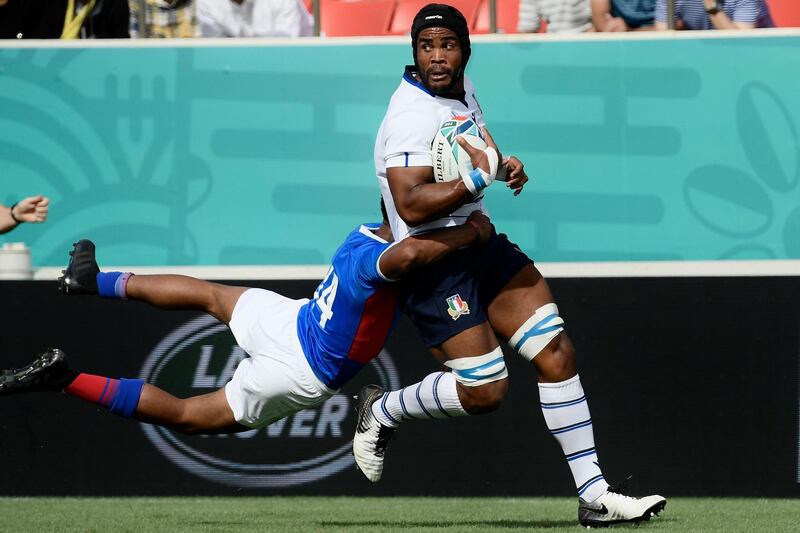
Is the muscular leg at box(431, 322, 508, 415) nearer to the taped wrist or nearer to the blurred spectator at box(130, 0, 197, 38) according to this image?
the taped wrist

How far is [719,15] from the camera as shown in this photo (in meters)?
10.5

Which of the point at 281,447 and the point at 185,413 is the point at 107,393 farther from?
the point at 281,447

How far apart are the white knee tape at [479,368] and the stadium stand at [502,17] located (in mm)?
4815

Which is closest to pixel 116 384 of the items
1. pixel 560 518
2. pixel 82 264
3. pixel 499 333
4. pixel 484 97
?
pixel 82 264

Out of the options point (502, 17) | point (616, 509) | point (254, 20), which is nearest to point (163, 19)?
point (254, 20)

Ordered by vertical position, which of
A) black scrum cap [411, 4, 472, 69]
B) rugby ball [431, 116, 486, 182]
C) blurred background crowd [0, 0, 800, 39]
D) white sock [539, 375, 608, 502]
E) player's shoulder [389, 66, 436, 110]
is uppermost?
black scrum cap [411, 4, 472, 69]

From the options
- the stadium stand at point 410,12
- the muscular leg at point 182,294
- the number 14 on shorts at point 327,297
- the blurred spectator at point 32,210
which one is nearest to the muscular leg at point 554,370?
the number 14 on shorts at point 327,297

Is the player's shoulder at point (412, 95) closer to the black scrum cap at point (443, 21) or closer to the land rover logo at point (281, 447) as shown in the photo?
the black scrum cap at point (443, 21)

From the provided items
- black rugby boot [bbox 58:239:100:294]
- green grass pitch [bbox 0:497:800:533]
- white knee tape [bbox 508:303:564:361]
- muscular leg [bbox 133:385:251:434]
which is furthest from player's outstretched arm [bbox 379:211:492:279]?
black rugby boot [bbox 58:239:100:294]

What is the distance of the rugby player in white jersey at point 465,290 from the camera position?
600 cm

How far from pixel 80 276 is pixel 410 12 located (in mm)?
4757

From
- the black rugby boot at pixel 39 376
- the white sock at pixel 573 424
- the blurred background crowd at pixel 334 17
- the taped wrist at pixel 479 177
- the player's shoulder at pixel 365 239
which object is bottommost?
the white sock at pixel 573 424

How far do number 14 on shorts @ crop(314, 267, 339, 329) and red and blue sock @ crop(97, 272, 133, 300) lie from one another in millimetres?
900

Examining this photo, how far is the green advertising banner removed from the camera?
10.4 metres
